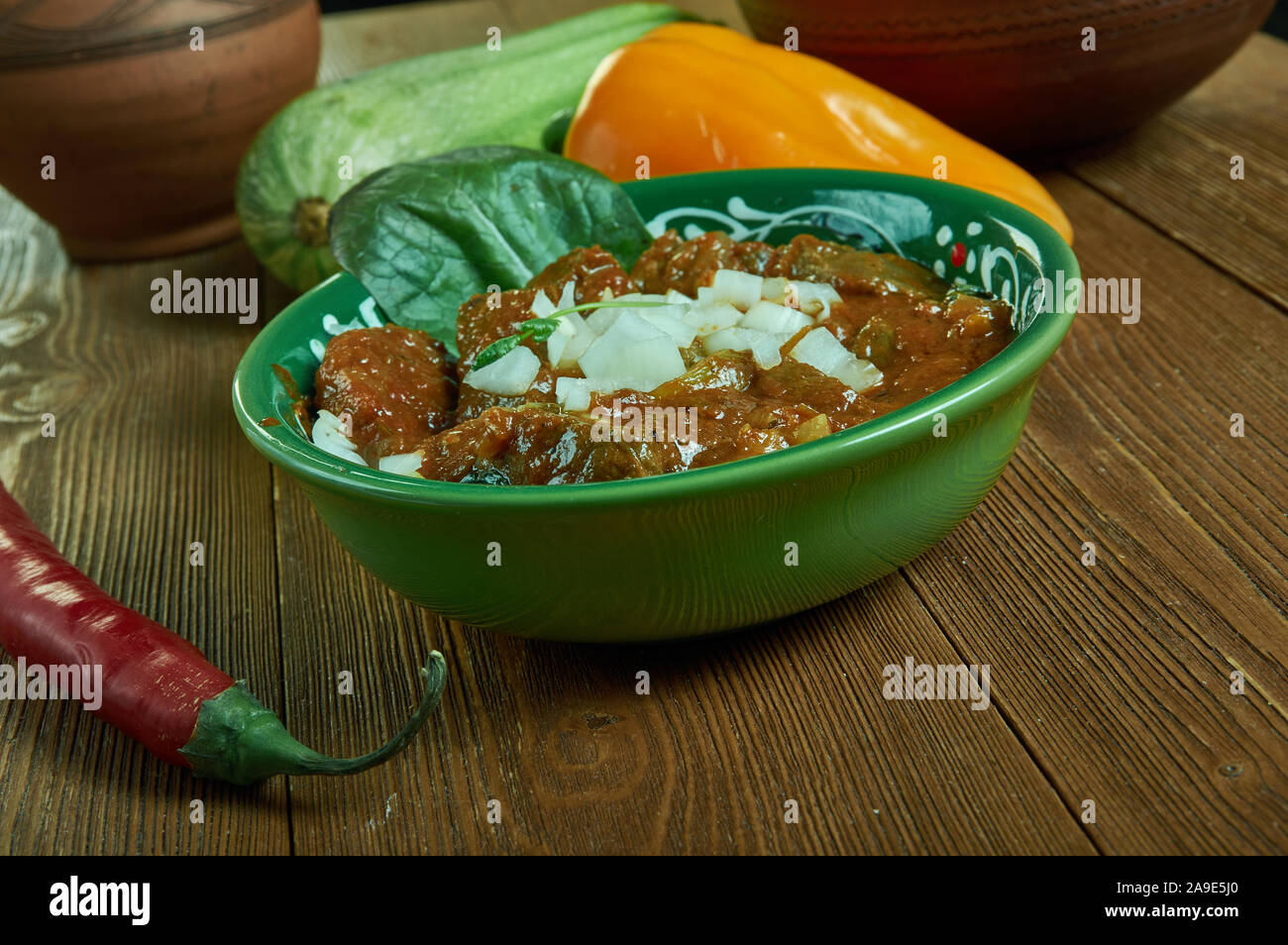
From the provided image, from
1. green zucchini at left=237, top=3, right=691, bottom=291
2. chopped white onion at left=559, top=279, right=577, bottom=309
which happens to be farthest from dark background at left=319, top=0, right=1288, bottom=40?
chopped white onion at left=559, top=279, right=577, bottom=309

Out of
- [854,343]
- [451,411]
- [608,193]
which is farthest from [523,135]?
[854,343]

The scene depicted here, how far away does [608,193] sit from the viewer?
1851 millimetres

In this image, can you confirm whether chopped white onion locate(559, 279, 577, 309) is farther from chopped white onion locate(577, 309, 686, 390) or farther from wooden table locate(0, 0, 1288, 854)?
wooden table locate(0, 0, 1288, 854)

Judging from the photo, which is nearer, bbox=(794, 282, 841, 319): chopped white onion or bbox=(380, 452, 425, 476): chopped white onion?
bbox=(380, 452, 425, 476): chopped white onion

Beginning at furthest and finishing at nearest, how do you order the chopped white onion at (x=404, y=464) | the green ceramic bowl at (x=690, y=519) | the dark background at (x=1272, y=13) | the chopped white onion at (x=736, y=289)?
1. the dark background at (x=1272, y=13)
2. the chopped white onion at (x=736, y=289)
3. the chopped white onion at (x=404, y=464)
4. the green ceramic bowl at (x=690, y=519)

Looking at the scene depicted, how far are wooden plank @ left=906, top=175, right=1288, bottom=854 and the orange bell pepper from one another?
1.56 ft

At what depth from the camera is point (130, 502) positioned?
1.81 m

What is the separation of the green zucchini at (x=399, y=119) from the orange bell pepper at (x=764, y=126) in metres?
0.22

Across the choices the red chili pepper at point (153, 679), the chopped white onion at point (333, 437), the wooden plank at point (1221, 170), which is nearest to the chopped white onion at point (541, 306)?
the chopped white onion at point (333, 437)

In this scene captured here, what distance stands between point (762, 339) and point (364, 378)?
476 mm

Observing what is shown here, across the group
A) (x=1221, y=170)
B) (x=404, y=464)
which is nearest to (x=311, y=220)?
(x=404, y=464)

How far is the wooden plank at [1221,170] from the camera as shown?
6.82 feet

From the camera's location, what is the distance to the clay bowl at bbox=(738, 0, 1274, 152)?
2.21 metres

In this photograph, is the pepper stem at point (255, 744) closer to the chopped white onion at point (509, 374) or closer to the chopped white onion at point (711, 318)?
the chopped white onion at point (509, 374)
